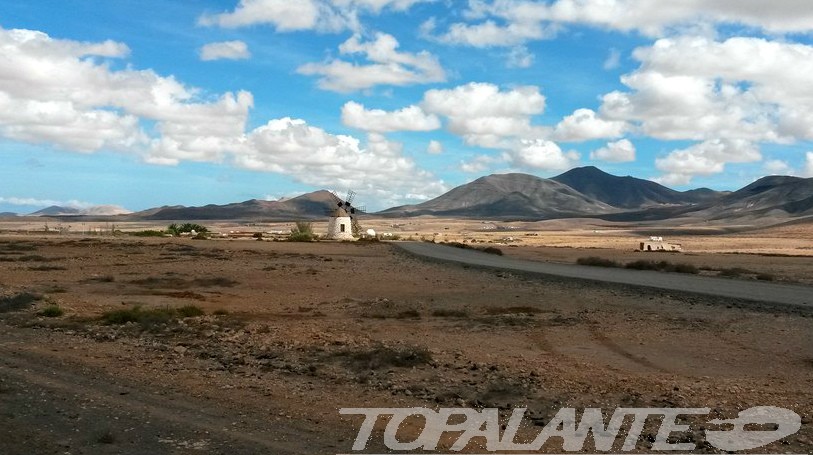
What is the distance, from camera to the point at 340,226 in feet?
267

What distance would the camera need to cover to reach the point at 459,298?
24.6 m

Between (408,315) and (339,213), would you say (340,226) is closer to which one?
(339,213)

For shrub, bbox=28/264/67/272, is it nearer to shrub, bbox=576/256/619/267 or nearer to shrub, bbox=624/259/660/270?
shrub, bbox=576/256/619/267

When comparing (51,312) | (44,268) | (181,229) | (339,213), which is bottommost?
(51,312)

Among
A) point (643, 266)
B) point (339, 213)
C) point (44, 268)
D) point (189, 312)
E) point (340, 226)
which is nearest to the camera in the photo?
point (189, 312)

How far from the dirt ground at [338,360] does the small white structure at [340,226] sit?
54.0 meters

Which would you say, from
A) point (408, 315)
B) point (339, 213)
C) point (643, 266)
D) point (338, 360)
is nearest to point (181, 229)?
point (339, 213)

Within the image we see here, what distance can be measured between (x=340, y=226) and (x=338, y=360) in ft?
226

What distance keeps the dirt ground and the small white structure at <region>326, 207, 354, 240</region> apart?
177 ft

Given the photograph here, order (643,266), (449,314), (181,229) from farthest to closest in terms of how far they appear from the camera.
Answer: (181,229) < (643,266) < (449,314)

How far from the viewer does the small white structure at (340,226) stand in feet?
265

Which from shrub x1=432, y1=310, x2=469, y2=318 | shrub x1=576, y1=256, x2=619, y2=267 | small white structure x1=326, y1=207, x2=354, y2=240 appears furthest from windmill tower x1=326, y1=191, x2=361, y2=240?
shrub x1=432, y1=310, x2=469, y2=318

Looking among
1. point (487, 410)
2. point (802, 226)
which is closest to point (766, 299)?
point (487, 410)

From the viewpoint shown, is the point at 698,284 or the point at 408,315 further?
the point at 698,284
